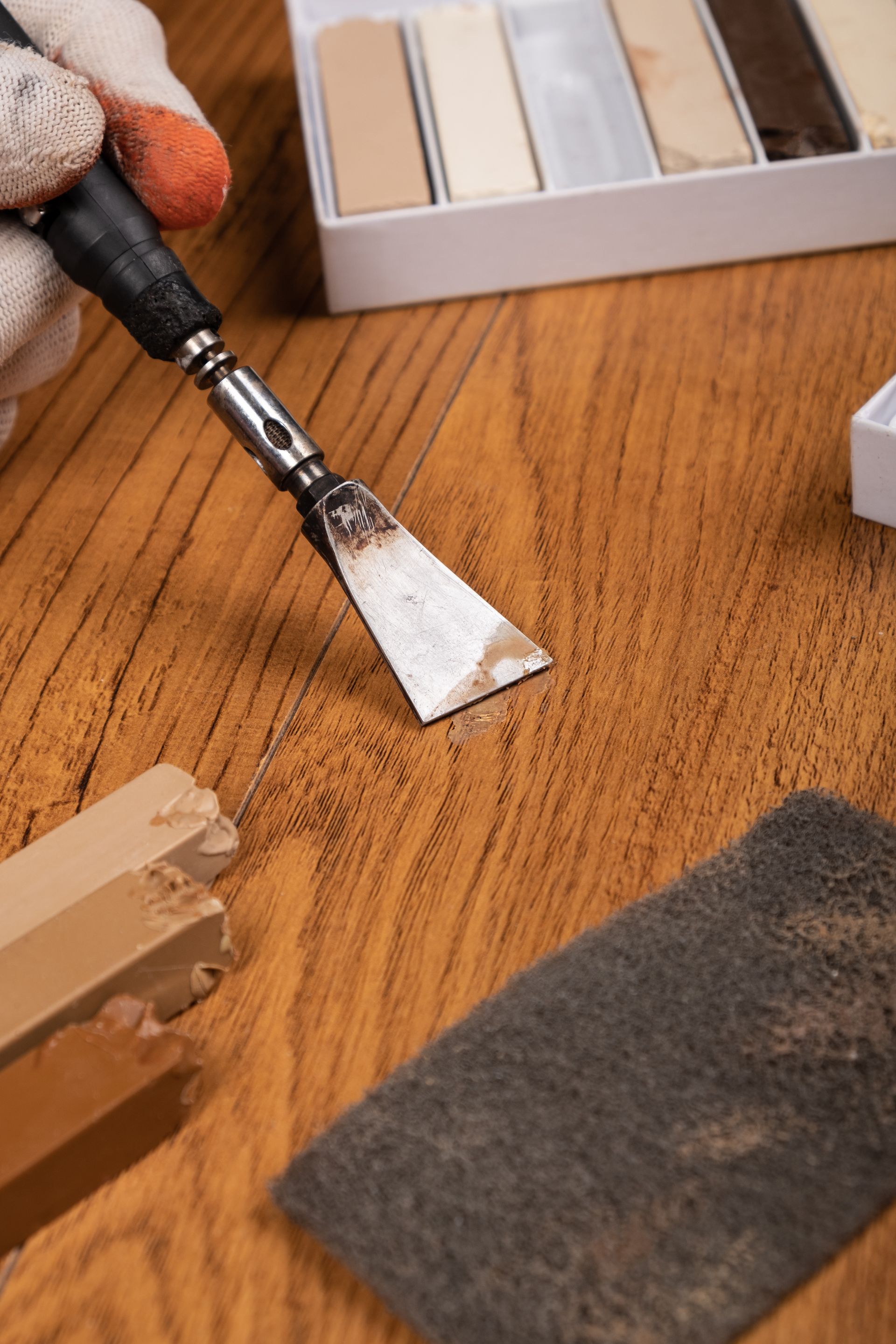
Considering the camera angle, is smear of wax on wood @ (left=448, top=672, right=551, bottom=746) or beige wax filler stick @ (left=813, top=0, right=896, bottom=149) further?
beige wax filler stick @ (left=813, top=0, right=896, bottom=149)

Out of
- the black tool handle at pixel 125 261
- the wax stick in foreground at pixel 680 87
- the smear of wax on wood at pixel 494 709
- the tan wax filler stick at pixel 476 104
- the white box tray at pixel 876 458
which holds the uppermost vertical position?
the black tool handle at pixel 125 261

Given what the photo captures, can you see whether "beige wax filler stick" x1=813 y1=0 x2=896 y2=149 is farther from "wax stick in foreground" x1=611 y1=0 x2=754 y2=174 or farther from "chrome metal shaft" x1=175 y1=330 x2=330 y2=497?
"chrome metal shaft" x1=175 y1=330 x2=330 y2=497

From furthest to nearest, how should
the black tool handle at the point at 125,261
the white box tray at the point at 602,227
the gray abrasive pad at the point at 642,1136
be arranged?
the white box tray at the point at 602,227 → the black tool handle at the point at 125,261 → the gray abrasive pad at the point at 642,1136

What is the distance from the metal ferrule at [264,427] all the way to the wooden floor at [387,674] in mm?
139

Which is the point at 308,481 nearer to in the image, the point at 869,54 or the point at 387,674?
the point at 387,674

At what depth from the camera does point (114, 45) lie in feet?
3.05

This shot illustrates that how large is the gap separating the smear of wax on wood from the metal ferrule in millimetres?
189

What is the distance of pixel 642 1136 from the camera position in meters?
0.57

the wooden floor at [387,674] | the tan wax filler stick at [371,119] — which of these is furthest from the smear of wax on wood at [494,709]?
the tan wax filler stick at [371,119]

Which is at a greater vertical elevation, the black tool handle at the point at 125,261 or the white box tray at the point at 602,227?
the black tool handle at the point at 125,261

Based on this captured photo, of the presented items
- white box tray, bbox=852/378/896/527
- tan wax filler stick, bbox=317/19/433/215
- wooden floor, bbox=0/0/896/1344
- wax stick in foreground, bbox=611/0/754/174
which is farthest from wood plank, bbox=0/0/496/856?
white box tray, bbox=852/378/896/527

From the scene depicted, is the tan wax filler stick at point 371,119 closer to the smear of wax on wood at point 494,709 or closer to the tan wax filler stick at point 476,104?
the tan wax filler stick at point 476,104

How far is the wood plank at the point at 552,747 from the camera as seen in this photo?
58 centimetres

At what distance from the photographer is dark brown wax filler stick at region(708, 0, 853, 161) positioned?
1.12m
